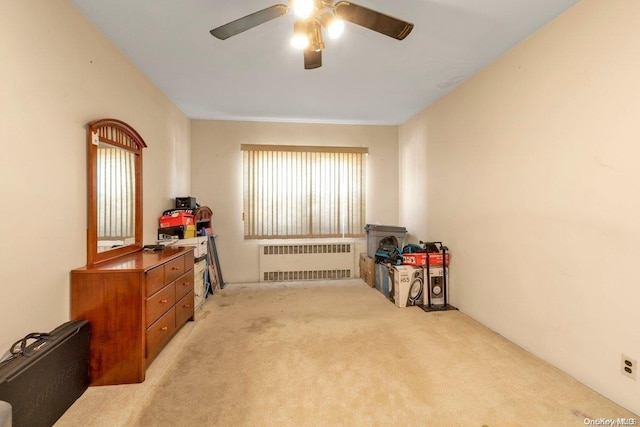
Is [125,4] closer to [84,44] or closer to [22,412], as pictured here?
[84,44]

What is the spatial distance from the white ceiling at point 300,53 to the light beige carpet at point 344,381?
2.64 m

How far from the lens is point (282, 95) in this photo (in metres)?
3.49

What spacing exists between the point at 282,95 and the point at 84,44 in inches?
76.1

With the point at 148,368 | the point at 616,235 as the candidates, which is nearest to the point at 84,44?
the point at 148,368

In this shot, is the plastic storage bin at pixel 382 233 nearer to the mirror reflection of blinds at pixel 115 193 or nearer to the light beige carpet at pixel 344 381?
the light beige carpet at pixel 344 381

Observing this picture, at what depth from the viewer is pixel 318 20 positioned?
1722 millimetres

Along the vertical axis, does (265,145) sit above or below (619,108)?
above

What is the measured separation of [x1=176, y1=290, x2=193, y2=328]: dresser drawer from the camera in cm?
268

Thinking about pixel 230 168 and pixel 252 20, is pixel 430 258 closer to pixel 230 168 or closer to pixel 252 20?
pixel 252 20

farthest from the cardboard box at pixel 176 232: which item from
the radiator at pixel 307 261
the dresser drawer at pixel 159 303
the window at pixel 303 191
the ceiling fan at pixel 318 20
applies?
the ceiling fan at pixel 318 20

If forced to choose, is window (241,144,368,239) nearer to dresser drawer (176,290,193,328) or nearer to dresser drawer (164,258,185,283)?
dresser drawer (176,290,193,328)

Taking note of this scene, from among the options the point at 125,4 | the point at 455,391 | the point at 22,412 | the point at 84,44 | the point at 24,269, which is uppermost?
the point at 125,4

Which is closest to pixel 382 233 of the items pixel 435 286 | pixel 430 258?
pixel 430 258

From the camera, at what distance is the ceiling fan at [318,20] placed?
58.9 inches
